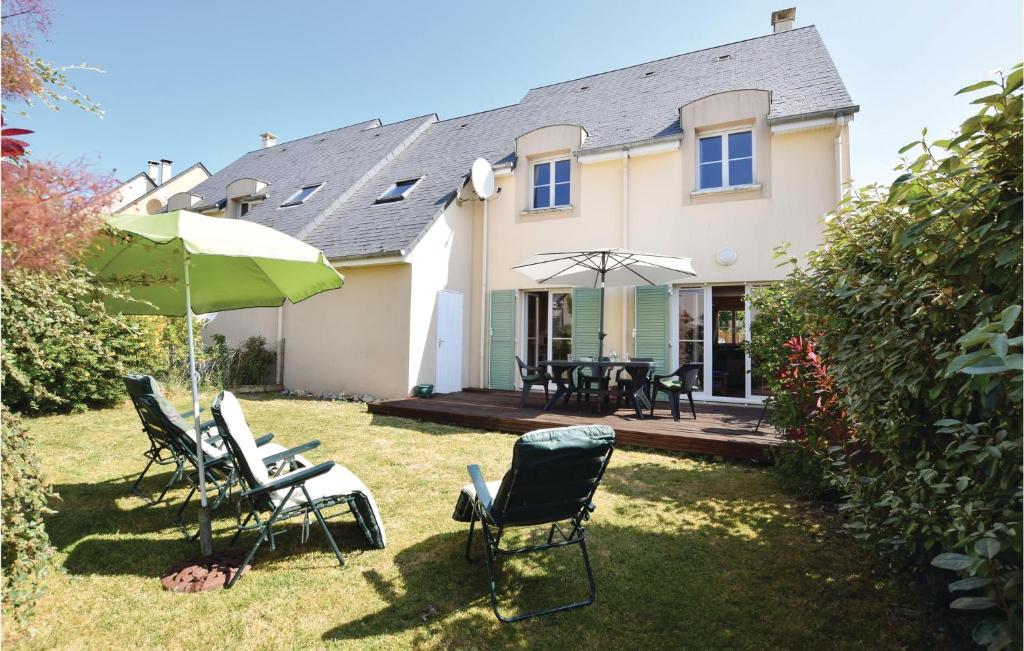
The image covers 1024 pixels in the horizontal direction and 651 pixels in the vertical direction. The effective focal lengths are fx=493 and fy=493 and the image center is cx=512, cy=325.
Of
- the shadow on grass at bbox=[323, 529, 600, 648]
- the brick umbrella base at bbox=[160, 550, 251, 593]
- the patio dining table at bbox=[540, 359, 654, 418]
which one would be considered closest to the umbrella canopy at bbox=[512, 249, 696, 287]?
the patio dining table at bbox=[540, 359, 654, 418]

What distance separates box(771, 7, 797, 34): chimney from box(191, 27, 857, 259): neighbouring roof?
52 cm

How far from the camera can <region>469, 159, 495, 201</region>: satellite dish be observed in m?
11.5

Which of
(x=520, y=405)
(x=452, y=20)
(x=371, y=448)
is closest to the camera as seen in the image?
(x=371, y=448)

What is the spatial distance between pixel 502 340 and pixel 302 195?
8.29 m

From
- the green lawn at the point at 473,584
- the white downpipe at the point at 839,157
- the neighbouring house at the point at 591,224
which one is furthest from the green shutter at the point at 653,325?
the green lawn at the point at 473,584

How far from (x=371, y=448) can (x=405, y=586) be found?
3619 mm

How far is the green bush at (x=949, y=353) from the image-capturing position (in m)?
1.40

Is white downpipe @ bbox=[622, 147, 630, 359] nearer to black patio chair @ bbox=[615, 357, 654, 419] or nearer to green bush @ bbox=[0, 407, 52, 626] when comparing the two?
black patio chair @ bbox=[615, 357, 654, 419]

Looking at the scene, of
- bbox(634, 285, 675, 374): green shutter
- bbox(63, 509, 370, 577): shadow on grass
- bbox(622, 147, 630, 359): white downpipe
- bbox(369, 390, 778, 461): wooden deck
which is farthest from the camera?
bbox(622, 147, 630, 359): white downpipe

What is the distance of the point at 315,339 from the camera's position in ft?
38.1

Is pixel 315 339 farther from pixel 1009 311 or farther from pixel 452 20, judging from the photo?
pixel 1009 311

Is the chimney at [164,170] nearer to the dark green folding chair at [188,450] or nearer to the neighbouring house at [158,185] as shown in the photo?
the neighbouring house at [158,185]

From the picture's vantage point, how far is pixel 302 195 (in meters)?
15.1

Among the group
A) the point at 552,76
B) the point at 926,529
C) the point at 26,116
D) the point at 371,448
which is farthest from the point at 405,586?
the point at 552,76
